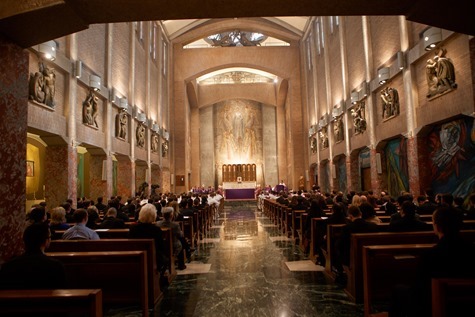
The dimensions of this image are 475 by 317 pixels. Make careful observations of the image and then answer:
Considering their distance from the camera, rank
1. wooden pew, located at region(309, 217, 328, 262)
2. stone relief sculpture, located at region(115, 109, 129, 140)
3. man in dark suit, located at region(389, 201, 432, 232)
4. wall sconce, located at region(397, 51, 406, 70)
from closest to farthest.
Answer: man in dark suit, located at region(389, 201, 432, 232), wooden pew, located at region(309, 217, 328, 262), wall sconce, located at region(397, 51, 406, 70), stone relief sculpture, located at region(115, 109, 129, 140)

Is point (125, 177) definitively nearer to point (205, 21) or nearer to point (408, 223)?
point (408, 223)

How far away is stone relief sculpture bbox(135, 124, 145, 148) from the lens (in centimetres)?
1667

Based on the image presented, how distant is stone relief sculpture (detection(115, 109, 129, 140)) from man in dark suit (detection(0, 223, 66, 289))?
1201cm

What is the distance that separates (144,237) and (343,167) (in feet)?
45.8

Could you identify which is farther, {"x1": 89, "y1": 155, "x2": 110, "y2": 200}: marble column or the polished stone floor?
{"x1": 89, "y1": 155, "x2": 110, "y2": 200}: marble column

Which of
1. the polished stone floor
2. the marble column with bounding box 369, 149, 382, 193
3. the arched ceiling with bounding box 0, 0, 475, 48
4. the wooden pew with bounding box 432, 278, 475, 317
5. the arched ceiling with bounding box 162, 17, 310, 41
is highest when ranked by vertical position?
the arched ceiling with bounding box 162, 17, 310, 41

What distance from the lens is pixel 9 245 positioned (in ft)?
12.0

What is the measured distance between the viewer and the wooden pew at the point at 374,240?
4059 millimetres

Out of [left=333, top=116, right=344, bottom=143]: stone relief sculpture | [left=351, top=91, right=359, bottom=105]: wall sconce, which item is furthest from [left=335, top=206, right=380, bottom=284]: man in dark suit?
[left=333, top=116, right=344, bottom=143]: stone relief sculpture

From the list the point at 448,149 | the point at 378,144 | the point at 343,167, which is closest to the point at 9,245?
the point at 448,149

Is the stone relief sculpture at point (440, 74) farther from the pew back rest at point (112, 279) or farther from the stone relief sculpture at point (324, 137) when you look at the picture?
the stone relief sculpture at point (324, 137)

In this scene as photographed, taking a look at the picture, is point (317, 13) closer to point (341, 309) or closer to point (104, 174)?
point (341, 309)

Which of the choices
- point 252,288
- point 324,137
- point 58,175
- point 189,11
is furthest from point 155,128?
point 189,11

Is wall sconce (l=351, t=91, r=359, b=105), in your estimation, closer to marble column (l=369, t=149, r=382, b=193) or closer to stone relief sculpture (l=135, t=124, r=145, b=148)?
marble column (l=369, t=149, r=382, b=193)
